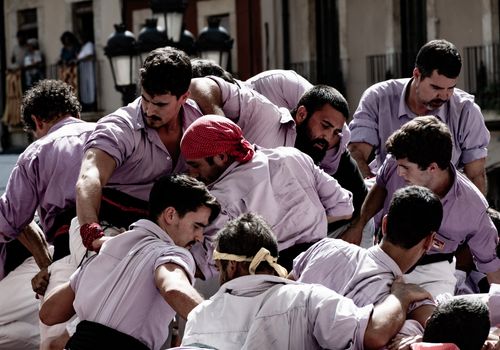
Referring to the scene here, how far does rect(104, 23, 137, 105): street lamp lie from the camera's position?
55.2 feet

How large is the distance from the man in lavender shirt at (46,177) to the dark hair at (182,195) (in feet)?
3.98

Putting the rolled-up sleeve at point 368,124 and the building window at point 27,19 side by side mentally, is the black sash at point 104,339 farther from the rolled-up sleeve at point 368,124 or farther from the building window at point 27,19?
the building window at point 27,19

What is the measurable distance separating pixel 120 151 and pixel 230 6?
804 inches

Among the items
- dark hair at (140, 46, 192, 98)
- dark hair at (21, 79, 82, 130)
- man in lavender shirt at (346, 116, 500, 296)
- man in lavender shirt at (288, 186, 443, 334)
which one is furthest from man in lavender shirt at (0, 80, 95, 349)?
man in lavender shirt at (288, 186, 443, 334)

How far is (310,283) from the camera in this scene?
17.5 ft

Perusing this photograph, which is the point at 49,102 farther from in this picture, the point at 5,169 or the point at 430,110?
the point at 5,169

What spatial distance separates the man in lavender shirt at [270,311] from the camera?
484cm

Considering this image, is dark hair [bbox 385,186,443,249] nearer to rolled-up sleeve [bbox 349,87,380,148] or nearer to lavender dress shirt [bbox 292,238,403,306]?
lavender dress shirt [bbox 292,238,403,306]

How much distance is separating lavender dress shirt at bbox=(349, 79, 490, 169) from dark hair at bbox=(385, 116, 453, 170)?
115 centimetres

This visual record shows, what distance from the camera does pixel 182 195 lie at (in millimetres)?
5574

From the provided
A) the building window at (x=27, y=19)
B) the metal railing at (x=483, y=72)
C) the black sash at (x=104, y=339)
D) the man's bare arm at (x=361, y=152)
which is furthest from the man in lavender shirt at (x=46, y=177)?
the building window at (x=27, y=19)

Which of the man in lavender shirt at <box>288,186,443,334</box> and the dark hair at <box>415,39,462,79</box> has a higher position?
the dark hair at <box>415,39,462,79</box>

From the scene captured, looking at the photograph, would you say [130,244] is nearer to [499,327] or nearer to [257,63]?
[499,327]

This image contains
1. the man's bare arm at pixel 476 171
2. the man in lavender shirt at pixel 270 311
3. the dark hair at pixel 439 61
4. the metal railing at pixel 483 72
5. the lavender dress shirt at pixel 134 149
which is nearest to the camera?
the man in lavender shirt at pixel 270 311
